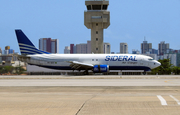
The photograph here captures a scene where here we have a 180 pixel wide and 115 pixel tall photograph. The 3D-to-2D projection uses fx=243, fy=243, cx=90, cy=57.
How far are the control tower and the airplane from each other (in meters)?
34.2

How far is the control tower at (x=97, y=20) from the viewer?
83.0 m

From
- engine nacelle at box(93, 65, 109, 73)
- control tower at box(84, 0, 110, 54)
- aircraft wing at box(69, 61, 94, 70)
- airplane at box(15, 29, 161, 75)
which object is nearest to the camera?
engine nacelle at box(93, 65, 109, 73)

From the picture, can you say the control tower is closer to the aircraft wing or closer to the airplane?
the airplane

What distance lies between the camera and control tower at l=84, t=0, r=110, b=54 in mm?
83000

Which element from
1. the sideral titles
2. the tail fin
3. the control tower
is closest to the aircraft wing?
the sideral titles

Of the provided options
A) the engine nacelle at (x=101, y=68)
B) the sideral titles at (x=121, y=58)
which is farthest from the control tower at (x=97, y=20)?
the engine nacelle at (x=101, y=68)

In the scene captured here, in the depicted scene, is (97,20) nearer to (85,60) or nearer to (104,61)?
(85,60)

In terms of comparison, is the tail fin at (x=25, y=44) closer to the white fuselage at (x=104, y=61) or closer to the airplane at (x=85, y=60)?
the airplane at (x=85, y=60)

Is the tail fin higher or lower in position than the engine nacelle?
higher

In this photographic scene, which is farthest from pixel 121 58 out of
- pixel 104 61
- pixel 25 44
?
pixel 25 44

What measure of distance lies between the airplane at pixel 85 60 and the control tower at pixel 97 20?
34238 millimetres
